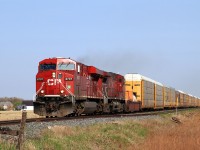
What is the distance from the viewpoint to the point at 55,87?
2353 centimetres

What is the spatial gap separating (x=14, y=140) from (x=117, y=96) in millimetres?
23953

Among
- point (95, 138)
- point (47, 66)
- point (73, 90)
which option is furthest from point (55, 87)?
point (95, 138)

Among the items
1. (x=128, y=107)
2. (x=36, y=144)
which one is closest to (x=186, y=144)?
(x=36, y=144)

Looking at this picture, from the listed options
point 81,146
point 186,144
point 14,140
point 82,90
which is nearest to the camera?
point 14,140

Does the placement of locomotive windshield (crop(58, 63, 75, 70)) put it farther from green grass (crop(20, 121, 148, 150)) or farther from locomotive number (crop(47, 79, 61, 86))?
green grass (crop(20, 121, 148, 150))

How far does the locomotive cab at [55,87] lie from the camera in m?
22.8

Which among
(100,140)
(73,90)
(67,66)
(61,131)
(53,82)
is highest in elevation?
(67,66)

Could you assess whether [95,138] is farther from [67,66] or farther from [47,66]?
[47,66]

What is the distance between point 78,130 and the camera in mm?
14609

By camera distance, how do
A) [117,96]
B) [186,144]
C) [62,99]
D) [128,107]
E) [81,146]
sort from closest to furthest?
[81,146] → [186,144] → [62,99] → [117,96] → [128,107]

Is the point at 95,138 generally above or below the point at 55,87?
below

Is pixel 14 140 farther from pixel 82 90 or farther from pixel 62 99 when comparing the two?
Result: pixel 82 90

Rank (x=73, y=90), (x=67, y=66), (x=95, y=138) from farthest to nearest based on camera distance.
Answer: (x=67, y=66)
(x=73, y=90)
(x=95, y=138)

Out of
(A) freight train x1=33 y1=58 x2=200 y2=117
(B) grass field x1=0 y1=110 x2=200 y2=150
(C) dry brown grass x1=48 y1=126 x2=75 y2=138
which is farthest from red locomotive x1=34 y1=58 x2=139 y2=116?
(C) dry brown grass x1=48 y1=126 x2=75 y2=138
